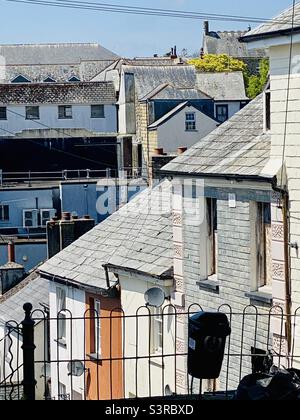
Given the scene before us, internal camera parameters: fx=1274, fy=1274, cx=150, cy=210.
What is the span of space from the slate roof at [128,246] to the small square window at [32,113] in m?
44.4

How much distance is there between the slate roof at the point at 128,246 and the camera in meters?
23.2

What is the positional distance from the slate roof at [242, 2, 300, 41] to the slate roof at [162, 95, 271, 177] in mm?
1886

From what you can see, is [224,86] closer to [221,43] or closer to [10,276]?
[221,43]

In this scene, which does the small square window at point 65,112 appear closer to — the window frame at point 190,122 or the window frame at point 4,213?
the window frame at point 190,122

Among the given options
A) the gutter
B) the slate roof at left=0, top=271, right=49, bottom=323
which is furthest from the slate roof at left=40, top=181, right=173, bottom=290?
the gutter

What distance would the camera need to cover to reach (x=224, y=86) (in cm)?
7244

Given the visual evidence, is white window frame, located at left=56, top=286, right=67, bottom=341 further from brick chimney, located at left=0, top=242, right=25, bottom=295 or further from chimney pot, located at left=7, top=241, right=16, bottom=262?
chimney pot, located at left=7, top=241, right=16, bottom=262

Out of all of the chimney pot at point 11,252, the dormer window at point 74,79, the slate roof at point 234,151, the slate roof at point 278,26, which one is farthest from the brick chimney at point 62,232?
Answer: the dormer window at point 74,79

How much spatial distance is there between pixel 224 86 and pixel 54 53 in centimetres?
3324

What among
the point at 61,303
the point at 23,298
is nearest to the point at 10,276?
the point at 23,298

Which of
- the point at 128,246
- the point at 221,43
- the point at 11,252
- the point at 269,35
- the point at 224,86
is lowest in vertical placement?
the point at 11,252

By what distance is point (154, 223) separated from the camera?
25.2 metres

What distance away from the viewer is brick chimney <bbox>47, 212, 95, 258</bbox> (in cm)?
3469

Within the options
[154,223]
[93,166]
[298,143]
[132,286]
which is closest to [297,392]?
[298,143]
